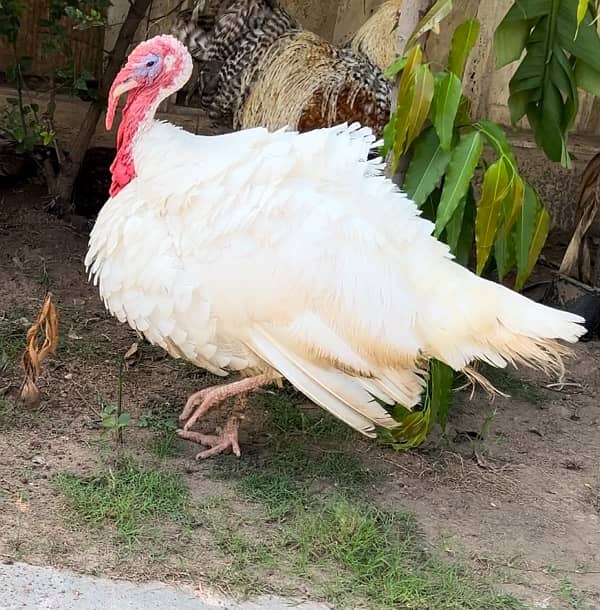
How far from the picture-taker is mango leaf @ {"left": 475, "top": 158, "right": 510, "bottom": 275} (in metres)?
3.46

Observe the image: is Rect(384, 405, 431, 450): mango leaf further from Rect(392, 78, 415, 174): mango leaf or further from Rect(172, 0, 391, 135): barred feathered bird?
Rect(172, 0, 391, 135): barred feathered bird

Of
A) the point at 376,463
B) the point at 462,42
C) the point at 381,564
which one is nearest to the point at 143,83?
the point at 462,42

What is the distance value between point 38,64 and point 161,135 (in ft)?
12.4

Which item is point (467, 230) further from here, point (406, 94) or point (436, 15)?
point (436, 15)

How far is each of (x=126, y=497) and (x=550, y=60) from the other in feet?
7.76

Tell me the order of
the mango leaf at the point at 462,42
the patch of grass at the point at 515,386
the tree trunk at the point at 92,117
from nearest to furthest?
1. the mango leaf at the point at 462,42
2. the patch of grass at the point at 515,386
3. the tree trunk at the point at 92,117

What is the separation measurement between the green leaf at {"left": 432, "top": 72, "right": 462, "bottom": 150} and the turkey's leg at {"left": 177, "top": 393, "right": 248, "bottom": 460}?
131 centimetres

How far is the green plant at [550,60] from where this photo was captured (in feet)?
12.1

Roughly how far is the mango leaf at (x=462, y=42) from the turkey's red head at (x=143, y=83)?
1.06m

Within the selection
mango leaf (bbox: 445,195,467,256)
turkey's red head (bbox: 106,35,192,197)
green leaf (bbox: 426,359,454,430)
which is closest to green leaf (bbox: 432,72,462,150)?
mango leaf (bbox: 445,195,467,256)

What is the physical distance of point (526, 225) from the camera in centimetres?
379

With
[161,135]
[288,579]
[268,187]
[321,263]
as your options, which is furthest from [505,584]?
[161,135]

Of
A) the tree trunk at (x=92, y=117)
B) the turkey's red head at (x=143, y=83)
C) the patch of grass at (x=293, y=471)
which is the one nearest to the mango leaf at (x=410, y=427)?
the patch of grass at (x=293, y=471)

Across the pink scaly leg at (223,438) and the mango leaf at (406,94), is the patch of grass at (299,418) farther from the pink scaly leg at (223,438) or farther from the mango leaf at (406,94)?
the mango leaf at (406,94)
